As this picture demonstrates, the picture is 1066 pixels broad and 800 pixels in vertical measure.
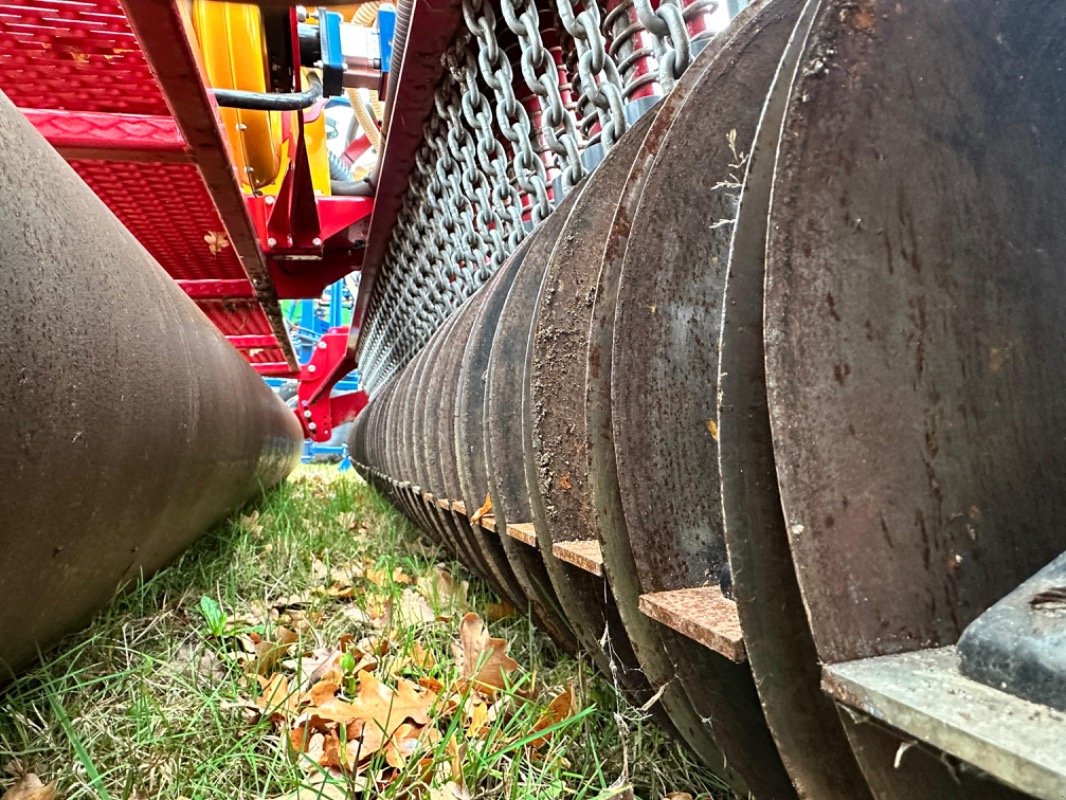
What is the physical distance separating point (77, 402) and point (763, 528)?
912 millimetres

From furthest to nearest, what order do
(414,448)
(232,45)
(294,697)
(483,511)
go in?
(232,45) < (414,448) < (483,511) < (294,697)

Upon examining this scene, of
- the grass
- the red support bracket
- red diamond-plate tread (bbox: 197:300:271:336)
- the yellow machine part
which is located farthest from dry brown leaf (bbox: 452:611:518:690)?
the red support bracket

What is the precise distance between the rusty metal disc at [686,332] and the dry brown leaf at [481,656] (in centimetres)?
64

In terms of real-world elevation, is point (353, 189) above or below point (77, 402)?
above

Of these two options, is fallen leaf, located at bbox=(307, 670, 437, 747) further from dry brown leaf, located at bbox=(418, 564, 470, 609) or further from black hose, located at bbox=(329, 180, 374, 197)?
black hose, located at bbox=(329, 180, 374, 197)

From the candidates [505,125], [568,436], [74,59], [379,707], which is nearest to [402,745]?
[379,707]

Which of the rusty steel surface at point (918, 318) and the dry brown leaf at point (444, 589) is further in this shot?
the dry brown leaf at point (444, 589)

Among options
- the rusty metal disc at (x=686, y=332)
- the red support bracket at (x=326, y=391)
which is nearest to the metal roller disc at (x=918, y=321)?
the rusty metal disc at (x=686, y=332)

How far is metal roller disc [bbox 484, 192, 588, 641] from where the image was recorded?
1.31 m

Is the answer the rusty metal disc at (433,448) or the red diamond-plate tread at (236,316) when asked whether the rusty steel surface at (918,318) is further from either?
the red diamond-plate tread at (236,316)

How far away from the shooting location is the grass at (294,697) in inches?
43.7

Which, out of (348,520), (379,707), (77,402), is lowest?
(348,520)

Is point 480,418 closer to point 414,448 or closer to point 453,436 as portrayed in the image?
point 453,436

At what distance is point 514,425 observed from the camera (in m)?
1.32
